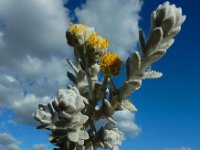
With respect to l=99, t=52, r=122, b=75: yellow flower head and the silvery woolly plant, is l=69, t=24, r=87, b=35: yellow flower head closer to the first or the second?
the silvery woolly plant

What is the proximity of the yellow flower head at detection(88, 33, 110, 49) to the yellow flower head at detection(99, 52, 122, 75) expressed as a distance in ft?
0.38

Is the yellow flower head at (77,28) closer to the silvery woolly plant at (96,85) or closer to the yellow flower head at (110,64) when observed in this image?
the silvery woolly plant at (96,85)

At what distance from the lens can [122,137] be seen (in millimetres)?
4992

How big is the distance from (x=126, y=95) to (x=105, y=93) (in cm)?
26

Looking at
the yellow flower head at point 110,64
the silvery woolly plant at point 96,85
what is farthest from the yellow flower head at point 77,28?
the yellow flower head at point 110,64

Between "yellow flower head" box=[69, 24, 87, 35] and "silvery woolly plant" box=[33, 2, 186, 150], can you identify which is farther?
"yellow flower head" box=[69, 24, 87, 35]

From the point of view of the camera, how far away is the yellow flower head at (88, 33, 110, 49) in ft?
16.3

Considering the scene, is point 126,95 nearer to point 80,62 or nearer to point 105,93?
point 105,93

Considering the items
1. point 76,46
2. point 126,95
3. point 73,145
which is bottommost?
point 73,145

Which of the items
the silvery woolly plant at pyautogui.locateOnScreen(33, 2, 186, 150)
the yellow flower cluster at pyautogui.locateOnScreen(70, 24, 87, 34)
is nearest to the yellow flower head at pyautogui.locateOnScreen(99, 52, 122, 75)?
the silvery woolly plant at pyautogui.locateOnScreen(33, 2, 186, 150)

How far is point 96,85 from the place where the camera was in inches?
197

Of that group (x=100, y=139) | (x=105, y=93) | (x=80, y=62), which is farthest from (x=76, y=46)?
(x=100, y=139)

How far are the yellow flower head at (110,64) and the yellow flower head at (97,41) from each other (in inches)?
4.5

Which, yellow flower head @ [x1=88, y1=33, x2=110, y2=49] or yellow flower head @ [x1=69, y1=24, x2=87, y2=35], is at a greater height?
yellow flower head @ [x1=69, y1=24, x2=87, y2=35]
